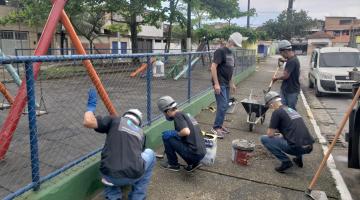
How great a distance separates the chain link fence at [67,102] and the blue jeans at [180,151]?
3.12ft

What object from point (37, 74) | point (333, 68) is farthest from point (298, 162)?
point (333, 68)

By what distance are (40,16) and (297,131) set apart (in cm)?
1653

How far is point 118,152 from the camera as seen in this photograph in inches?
122

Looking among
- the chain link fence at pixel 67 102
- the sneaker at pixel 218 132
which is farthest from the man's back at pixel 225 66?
the sneaker at pixel 218 132

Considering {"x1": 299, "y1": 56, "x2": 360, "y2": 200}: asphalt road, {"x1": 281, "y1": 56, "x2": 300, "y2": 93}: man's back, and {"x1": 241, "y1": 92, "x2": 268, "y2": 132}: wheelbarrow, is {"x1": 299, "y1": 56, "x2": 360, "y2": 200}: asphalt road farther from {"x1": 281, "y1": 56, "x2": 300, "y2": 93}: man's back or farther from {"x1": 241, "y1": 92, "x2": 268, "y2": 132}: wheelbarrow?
{"x1": 241, "y1": 92, "x2": 268, "y2": 132}: wheelbarrow

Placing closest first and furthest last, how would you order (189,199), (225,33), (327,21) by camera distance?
1. (189,199)
2. (225,33)
3. (327,21)

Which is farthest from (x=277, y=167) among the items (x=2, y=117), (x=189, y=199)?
(x=2, y=117)

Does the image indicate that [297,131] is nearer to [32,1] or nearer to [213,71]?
[213,71]

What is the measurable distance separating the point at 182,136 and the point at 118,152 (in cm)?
112

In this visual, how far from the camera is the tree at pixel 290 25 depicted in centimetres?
4759

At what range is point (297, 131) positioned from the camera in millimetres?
4262

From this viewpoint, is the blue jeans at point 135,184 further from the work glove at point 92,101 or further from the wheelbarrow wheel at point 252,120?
the wheelbarrow wheel at point 252,120

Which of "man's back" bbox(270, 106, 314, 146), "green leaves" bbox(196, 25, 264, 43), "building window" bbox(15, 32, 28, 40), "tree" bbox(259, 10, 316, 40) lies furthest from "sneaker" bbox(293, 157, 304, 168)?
"tree" bbox(259, 10, 316, 40)

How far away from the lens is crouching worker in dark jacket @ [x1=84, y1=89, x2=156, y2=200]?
3.09 meters
